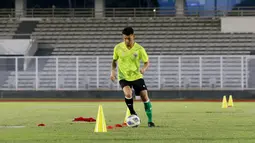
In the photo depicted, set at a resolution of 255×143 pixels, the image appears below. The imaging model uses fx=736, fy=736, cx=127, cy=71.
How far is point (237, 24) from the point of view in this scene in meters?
50.1

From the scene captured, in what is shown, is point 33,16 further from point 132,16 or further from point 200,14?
point 200,14

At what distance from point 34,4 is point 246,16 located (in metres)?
15.9

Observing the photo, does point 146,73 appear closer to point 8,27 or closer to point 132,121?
point 8,27

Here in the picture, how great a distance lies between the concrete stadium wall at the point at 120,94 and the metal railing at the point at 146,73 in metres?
0.28

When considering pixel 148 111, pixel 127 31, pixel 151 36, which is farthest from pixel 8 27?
pixel 127 31

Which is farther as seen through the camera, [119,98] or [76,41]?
[76,41]

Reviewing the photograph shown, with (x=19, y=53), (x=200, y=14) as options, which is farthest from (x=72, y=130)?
(x=200, y=14)

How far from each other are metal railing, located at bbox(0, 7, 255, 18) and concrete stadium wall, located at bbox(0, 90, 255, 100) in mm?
13708

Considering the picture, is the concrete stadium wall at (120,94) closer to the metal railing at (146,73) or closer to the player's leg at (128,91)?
the metal railing at (146,73)

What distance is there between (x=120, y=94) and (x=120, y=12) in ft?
48.0

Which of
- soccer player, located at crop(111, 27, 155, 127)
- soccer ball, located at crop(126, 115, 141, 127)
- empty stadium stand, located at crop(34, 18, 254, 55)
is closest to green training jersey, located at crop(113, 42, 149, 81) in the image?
soccer player, located at crop(111, 27, 155, 127)

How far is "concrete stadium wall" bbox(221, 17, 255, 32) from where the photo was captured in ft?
163

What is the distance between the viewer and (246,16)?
50.5 m

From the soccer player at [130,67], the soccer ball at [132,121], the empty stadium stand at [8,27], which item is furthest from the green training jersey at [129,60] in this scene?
the empty stadium stand at [8,27]
